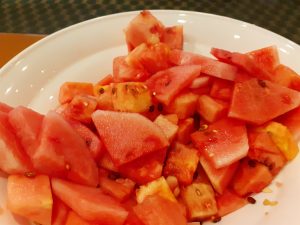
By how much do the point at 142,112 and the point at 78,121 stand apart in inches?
9.0

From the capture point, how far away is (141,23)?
166 centimetres

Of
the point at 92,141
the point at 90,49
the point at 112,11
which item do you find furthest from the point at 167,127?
the point at 112,11

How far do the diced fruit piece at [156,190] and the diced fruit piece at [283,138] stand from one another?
1.31 ft

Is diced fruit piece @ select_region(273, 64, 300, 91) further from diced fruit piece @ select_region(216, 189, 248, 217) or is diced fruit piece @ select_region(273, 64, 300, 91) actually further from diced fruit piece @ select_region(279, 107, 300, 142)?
diced fruit piece @ select_region(216, 189, 248, 217)

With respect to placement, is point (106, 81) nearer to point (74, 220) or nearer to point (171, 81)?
point (171, 81)

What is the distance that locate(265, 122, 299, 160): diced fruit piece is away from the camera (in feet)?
4.47

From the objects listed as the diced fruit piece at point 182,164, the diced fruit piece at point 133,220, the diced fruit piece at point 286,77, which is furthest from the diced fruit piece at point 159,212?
the diced fruit piece at point 286,77

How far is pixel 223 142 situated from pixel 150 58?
0.42 m

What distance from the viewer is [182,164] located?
1368 millimetres

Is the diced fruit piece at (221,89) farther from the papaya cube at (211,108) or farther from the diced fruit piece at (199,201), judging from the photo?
the diced fruit piece at (199,201)

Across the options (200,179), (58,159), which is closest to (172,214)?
(200,179)

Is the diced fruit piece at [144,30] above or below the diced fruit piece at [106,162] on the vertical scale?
above

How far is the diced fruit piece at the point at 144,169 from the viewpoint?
4.33ft

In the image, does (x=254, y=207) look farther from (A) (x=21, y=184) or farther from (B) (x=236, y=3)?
(B) (x=236, y=3)
